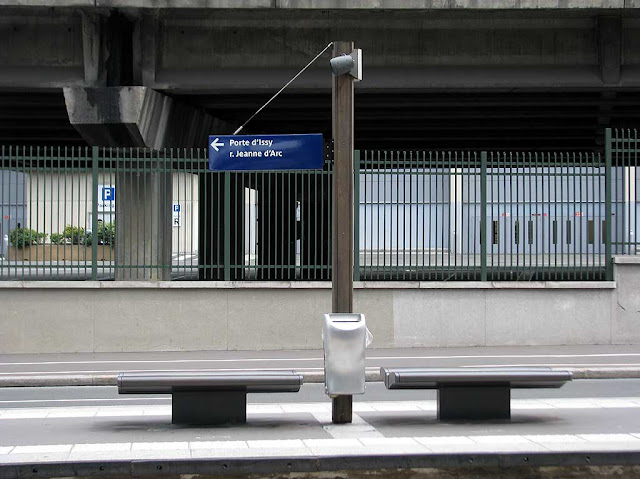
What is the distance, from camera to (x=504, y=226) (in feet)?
53.7

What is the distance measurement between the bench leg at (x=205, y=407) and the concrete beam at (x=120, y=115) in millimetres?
8731

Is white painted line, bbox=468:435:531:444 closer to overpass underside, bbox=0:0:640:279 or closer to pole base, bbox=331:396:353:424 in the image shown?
pole base, bbox=331:396:353:424

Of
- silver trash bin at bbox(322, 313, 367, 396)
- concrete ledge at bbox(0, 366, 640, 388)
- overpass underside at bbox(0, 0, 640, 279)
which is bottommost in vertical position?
concrete ledge at bbox(0, 366, 640, 388)

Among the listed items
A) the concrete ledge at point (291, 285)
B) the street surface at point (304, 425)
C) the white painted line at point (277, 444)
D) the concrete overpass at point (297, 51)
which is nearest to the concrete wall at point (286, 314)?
the concrete ledge at point (291, 285)

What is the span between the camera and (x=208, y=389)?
8.34 meters

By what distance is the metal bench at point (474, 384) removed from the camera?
8.26 m

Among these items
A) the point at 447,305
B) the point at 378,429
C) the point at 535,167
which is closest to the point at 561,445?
the point at 378,429

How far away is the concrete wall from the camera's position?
50.4ft

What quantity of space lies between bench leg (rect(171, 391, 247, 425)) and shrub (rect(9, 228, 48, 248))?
8080 mm

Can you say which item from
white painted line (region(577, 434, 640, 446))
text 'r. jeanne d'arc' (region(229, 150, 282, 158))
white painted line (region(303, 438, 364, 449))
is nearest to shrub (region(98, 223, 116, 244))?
text 'r. jeanne d'arc' (region(229, 150, 282, 158))

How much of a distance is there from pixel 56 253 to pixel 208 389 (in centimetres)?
817

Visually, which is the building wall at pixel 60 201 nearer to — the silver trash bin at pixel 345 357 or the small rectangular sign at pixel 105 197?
the small rectangular sign at pixel 105 197

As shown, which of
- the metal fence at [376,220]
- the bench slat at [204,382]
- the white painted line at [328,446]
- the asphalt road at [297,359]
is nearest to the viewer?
the white painted line at [328,446]

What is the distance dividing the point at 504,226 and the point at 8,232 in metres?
8.90
